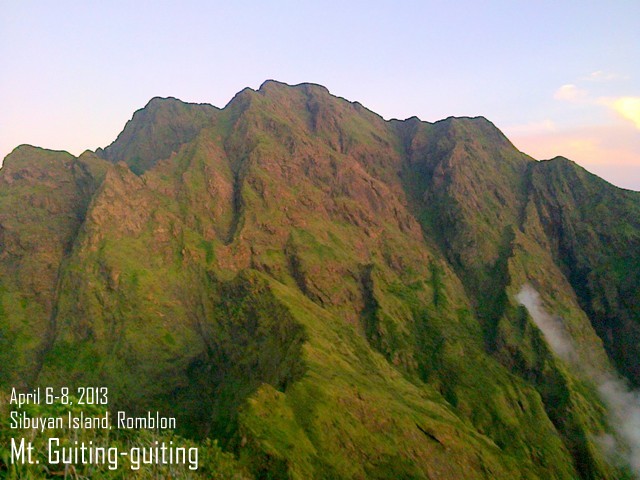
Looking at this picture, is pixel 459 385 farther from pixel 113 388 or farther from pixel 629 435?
pixel 113 388

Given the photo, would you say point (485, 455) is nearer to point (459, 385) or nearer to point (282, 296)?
point (459, 385)

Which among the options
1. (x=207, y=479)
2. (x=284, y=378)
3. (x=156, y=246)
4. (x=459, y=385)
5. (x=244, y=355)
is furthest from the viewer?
(x=156, y=246)

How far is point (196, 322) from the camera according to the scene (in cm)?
18138

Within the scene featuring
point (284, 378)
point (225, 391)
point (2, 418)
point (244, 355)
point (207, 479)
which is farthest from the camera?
point (244, 355)

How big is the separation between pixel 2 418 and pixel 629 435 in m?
227

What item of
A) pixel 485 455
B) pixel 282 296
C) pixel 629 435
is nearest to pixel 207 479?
pixel 485 455

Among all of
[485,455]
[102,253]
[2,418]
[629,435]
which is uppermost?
[102,253]

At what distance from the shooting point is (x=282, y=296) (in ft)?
558

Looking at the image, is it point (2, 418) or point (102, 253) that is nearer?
point (2, 418)

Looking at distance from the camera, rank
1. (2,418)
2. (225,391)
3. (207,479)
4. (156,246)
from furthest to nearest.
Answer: (156,246) → (225,391) → (207,479) → (2,418)

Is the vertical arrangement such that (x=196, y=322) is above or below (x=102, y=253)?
below

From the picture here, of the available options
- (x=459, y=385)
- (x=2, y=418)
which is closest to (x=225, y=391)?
(x=459, y=385)

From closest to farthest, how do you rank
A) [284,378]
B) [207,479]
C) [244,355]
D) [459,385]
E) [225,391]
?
[207,479]
[284,378]
[225,391]
[244,355]
[459,385]

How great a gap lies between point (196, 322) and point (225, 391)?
4289 centimetres
